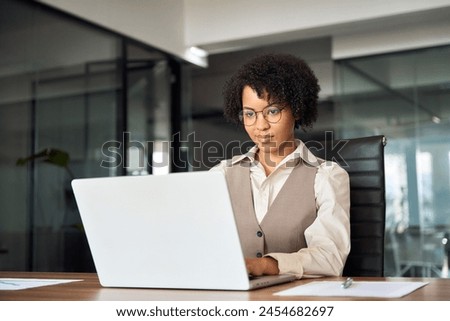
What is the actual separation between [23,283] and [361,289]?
88cm

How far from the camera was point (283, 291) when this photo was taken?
1.28m

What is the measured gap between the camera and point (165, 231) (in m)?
1.30

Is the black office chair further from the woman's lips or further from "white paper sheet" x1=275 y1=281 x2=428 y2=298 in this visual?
"white paper sheet" x1=275 y1=281 x2=428 y2=298

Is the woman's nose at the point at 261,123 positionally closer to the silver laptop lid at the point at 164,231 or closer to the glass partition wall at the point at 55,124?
the silver laptop lid at the point at 164,231

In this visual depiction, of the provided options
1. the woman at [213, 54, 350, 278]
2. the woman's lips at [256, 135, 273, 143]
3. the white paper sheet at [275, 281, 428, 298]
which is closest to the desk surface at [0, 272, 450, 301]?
the white paper sheet at [275, 281, 428, 298]

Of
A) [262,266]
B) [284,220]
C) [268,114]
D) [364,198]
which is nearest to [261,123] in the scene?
[268,114]

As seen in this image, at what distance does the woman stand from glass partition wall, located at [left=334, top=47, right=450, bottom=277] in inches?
119

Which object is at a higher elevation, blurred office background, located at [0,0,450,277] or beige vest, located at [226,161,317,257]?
blurred office background, located at [0,0,450,277]

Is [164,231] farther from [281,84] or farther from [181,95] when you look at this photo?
[181,95]

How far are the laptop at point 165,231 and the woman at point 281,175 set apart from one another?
1.81ft

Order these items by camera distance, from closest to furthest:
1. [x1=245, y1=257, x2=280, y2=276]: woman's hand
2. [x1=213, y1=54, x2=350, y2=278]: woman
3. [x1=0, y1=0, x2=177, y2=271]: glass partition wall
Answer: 1. [x1=245, y1=257, x2=280, y2=276]: woman's hand
2. [x1=213, y1=54, x2=350, y2=278]: woman
3. [x1=0, y1=0, x2=177, y2=271]: glass partition wall

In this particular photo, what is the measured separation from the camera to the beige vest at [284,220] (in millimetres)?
1995

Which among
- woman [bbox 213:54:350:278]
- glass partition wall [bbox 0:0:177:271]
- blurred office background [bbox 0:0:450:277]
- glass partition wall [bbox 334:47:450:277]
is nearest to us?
woman [bbox 213:54:350:278]

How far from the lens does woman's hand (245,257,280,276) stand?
1.49 m
